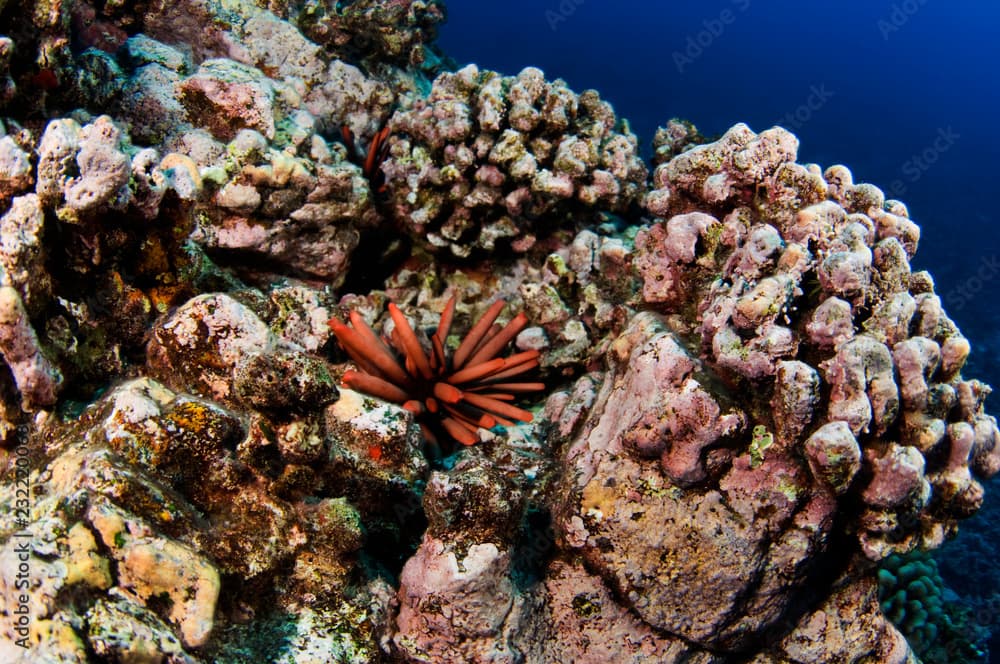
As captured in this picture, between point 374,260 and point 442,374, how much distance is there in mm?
1779

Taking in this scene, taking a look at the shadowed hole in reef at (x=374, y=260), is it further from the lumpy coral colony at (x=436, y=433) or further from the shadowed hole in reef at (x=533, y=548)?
the shadowed hole in reef at (x=533, y=548)

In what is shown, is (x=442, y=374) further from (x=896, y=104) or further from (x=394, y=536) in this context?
(x=896, y=104)

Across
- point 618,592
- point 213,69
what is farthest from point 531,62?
point 618,592

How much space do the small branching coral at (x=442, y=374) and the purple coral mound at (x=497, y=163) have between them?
110cm

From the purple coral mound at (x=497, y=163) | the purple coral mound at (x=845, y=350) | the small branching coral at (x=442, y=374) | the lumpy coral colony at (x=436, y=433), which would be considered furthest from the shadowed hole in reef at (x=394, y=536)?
the purple coral mound at (x=497, y=163)

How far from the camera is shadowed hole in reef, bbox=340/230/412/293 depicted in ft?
16.5

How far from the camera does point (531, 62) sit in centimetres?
4156

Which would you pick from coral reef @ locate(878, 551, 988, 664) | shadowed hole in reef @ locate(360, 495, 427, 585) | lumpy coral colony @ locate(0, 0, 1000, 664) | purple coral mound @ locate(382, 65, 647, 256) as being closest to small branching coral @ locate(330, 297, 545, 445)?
lumpy coral colony @ locate(0, 0, 1000, 664)

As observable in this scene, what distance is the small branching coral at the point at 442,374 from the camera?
3.49 meters

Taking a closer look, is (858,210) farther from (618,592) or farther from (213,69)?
(213,69)

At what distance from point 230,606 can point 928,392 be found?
320 centimetres

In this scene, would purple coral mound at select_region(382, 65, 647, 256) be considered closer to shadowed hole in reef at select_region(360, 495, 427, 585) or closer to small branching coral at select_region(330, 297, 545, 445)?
small branching coral at select_region(330, 297, 545, 445)

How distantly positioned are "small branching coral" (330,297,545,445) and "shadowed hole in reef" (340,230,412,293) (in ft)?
4.16

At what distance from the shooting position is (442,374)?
3.76 meters
